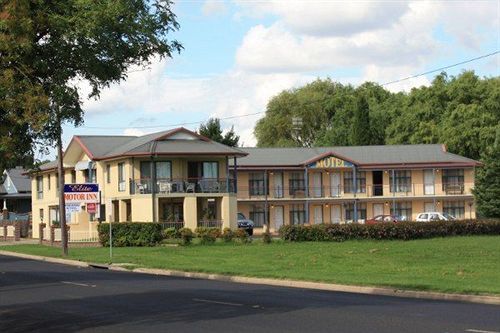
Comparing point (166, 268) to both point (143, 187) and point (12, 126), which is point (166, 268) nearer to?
point (12, 126)

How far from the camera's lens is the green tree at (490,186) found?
223 feet

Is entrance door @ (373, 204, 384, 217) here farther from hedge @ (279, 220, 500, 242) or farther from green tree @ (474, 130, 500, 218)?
hedge @ (279, 220, 500, 242)

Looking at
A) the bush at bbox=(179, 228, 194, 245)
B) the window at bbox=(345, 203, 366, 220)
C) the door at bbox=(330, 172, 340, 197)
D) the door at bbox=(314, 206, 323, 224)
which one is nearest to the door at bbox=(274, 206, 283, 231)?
the door at bbox=(314, 206, 323, 224)

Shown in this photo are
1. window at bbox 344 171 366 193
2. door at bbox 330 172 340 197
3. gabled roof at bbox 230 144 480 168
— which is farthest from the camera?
window at bbox 344 171 366 193

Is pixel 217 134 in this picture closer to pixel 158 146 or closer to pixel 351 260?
pixel 158 146

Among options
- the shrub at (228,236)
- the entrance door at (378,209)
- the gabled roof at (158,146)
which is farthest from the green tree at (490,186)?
the shrub at (228,236)

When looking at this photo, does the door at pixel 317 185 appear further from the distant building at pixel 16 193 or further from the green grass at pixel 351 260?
the distant building at pixel 16 193

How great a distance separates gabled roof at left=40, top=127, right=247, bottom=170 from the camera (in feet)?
190

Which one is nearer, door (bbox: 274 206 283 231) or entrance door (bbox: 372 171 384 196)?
door (bbox: 274 206 283 231)

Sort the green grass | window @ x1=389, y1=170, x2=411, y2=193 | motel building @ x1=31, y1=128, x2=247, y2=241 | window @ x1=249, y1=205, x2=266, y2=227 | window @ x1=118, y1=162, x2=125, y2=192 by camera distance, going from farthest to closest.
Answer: window @ x1=389, y1=170, x2=411, y2=193 < window @ x1=249, y1=205, x2=266, y2=227 < window @ x1=118, y1=162, x2=125, y2=192 < motel building @ x1=31, y1=128, x2=247, y2=241 < the green grass

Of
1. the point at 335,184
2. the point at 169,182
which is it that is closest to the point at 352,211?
the point at 335,184

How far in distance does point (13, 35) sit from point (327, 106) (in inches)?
3559

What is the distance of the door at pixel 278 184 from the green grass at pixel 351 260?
25926mm

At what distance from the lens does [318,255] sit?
3594 cm
